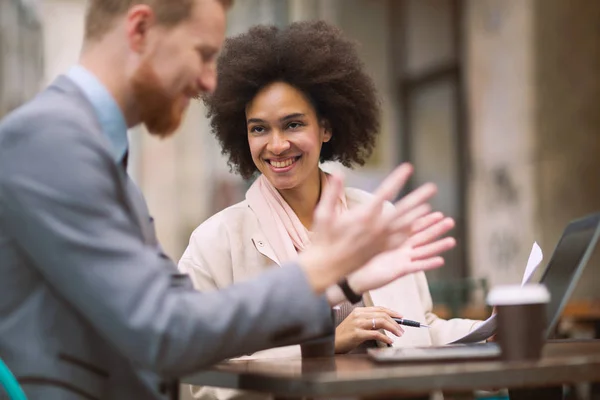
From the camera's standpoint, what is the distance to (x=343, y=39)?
3.19 m

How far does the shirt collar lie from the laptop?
601 millimetres

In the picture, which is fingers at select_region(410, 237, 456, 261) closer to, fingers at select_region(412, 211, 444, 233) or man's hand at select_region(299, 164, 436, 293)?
fingers at select_region(412, 211, 444, 233)

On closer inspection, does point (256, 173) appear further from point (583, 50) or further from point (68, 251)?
point (583, 50)

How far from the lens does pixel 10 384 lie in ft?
4.57

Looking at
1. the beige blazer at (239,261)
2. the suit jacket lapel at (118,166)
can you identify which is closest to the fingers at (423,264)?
the suit jacket lapel at (118,166)

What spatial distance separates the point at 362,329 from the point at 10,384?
121cm

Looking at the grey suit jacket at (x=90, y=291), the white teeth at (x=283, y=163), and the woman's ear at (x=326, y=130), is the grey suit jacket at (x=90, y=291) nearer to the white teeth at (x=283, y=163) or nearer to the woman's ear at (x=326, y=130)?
the white teeth at (x=283, y=163)

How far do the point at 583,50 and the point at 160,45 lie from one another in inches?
215

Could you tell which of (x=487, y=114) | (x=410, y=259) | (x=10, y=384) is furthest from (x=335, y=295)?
(x=487, y=114)

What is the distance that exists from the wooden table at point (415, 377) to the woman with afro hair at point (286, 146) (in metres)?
1.08

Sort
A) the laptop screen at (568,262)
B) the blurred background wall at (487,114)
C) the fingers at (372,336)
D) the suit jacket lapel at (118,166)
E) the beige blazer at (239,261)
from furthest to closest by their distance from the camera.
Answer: the blurred background wall at (487,114)
the beige blazer at (239,261)
the fingers at (372,336)
the laptop screen at (568,262)
the suit jacket lapel at (118,166)

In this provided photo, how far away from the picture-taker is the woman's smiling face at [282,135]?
9.56 feet

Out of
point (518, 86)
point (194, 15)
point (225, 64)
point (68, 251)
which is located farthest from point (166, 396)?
point (518, 86)

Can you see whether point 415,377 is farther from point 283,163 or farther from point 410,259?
point 283,163
